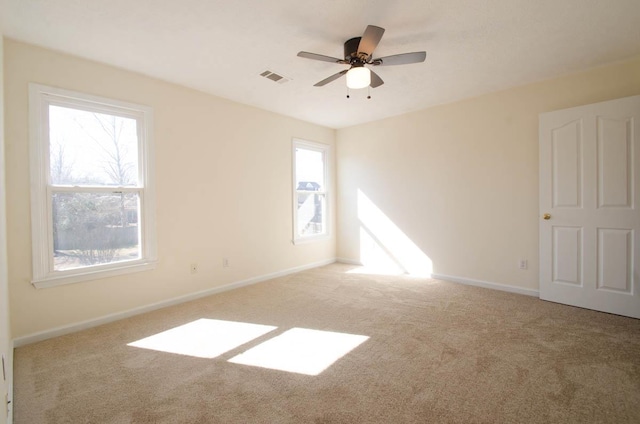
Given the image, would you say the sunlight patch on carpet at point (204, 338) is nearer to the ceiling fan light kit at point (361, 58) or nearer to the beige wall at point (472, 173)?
the ceiling fan light kit at point (361, 58)

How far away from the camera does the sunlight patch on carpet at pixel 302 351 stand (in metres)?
2.18

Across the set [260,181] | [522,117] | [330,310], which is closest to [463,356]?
[330,310]

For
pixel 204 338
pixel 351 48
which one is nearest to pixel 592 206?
pixel 351 48

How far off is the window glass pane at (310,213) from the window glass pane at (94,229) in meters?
2.55

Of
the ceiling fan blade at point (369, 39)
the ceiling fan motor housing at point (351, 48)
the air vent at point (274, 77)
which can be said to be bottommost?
the ceiling fan blade at point (369, 39)

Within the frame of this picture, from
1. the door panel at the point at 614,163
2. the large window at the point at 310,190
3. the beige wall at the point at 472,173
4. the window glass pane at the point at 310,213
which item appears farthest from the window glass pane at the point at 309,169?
the door panel at the point at 614,163

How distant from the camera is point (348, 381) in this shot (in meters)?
1.98

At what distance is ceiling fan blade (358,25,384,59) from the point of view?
6.89 ft

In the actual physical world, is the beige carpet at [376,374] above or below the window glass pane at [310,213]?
below

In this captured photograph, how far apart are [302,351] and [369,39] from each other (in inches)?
98.0

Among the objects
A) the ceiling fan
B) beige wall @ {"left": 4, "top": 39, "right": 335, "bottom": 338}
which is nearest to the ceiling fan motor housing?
the ceiling fan

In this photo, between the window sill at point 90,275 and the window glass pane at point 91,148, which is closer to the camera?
the window sill at point 90,275

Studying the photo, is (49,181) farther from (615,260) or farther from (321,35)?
(615,260)

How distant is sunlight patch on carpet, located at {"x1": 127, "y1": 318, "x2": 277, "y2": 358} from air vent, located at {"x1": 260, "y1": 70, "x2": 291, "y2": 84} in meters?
2.66
